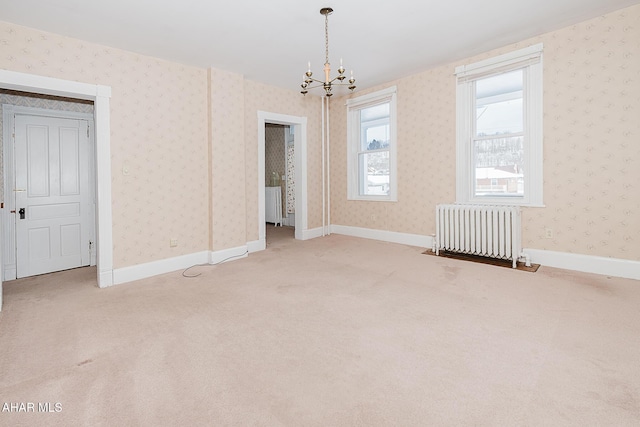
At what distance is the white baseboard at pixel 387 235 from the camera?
5321 millimetres

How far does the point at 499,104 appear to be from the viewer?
14.7ft

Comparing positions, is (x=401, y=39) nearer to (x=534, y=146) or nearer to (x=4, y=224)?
(x=534, y=146)

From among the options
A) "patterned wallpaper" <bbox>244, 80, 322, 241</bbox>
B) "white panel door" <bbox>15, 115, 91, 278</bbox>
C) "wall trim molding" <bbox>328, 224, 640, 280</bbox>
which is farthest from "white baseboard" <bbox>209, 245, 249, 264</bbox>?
"wall trim molding" <bbox>328, 224, 640, 280</bbox>

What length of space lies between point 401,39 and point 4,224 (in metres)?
5.29

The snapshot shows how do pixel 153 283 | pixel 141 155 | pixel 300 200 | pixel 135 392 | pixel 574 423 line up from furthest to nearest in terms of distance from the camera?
pixel 300 200
pixel 141 155
pixel 153 283
pixel 135 392
pixel 574 423

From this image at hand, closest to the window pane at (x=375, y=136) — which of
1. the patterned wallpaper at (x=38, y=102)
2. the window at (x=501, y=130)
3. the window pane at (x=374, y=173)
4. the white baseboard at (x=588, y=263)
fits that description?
the window pane at (x=374, y=173)

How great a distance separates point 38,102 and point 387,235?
5411mm

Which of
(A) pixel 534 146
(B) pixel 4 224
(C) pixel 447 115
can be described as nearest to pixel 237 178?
(B) pixel 4 224

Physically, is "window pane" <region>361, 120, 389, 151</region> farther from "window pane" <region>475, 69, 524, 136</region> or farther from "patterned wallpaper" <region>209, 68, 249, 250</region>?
"patterned wallpaper" <region>209, 68, 249, 250</region>

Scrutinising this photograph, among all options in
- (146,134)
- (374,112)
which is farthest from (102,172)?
(374,112)

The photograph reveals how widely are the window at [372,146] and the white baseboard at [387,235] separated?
61 cm

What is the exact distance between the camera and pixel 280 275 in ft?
13.0

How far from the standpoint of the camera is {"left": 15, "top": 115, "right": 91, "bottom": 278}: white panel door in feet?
13.4

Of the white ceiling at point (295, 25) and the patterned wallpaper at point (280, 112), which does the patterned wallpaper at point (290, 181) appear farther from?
the white ceiling at point (295, 25)
